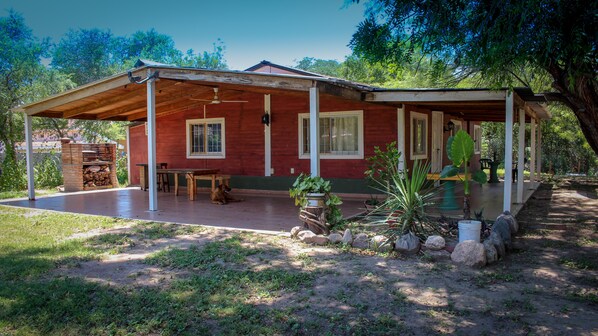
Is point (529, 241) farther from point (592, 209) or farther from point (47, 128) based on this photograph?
point (47, 128)

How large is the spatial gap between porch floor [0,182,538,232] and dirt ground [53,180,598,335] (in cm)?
105

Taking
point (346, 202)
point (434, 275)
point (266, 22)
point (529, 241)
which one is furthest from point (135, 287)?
point (266, 22)

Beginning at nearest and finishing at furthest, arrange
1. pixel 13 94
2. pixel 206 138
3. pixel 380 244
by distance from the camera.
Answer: pixel 380 244, pixel 206 138, pixel 13 94

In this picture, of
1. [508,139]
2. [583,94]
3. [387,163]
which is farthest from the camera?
[387,163]

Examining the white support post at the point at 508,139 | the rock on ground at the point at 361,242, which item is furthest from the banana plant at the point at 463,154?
the rock on ground at the point at 361,242

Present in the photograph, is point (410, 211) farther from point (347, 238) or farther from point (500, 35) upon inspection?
A: point (500, 35)

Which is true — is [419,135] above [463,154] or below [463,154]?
above

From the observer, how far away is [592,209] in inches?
356

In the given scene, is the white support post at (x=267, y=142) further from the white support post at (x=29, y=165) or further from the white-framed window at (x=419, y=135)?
the white support post at (x=29, y=165)

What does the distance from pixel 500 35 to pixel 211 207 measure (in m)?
6.75

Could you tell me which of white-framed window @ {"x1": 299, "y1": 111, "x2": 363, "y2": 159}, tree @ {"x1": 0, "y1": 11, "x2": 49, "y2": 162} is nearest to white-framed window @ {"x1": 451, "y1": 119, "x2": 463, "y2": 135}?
white-framed window @ {"x1": 299, "y1": 111, "x2": 363, "y2": 159}

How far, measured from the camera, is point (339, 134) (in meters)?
10.8

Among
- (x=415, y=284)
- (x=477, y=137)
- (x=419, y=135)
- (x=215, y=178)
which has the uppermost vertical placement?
(x=477, y=137)

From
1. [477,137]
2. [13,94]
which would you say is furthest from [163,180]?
A: [477,137]
